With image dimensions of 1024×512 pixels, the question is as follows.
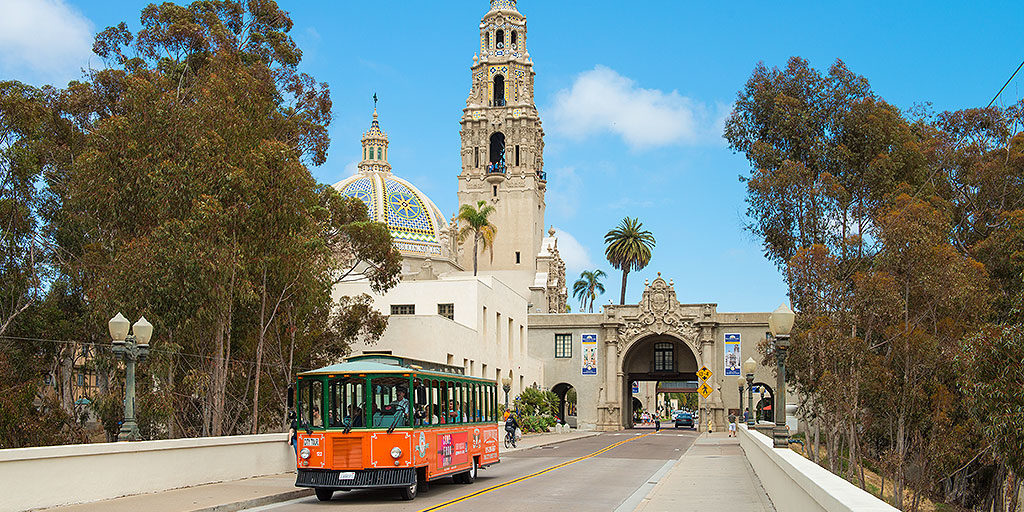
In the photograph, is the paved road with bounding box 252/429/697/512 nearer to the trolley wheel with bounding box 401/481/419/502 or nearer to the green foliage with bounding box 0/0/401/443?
the trolley wheel with bounding box 401/481/419/502

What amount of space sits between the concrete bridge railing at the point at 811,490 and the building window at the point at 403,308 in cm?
3500

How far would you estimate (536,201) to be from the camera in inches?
3551

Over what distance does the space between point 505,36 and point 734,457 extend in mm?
66902

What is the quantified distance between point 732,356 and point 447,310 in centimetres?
2692

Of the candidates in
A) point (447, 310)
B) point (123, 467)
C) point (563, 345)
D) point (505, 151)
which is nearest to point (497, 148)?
point (505, 151)

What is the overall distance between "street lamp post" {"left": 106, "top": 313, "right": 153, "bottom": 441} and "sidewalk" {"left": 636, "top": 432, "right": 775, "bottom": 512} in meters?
9.67

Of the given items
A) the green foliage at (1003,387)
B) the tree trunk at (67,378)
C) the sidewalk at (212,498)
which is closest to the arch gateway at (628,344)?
the tree trunk at (67,378)

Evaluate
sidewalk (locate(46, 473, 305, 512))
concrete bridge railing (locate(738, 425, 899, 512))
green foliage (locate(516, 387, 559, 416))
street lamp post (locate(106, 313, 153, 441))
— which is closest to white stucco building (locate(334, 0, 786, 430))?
green foliage (locate(516, 387, 559, 416))

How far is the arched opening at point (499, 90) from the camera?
9194 cm

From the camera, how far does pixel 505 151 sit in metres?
→ 89.7

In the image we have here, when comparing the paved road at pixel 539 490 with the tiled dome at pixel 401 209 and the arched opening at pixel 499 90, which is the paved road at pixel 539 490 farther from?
the arched opening at pixel 499 90

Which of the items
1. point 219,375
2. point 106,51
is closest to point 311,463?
point 219,375

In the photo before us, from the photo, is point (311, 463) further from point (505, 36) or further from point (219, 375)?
point (505, 36)

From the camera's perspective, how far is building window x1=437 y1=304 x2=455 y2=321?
167ft
